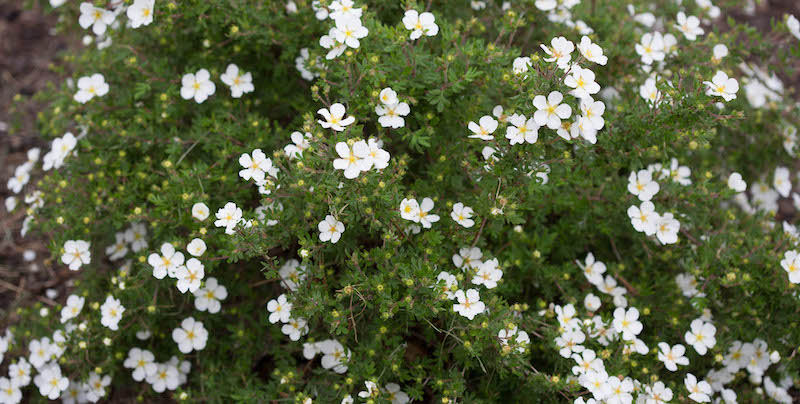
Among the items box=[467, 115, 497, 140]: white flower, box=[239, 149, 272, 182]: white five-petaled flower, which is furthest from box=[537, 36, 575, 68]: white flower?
box=[239, 149, 272, 182]: white five-petaled flower

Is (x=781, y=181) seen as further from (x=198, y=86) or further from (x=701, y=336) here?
(x=198, y=86)

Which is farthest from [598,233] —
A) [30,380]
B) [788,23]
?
[30,380]

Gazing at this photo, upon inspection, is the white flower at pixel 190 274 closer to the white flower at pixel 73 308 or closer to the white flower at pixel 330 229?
the white flower at pixel 330 229

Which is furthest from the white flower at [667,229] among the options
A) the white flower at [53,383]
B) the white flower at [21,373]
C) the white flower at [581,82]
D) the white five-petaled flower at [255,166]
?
the white flower at [21,373]

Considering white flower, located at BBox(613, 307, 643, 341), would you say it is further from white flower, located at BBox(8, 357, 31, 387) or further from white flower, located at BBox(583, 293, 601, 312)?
white flower, located at BBox(8, 357, 31, 387)

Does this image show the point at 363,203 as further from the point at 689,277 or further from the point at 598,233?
the point at 689,277

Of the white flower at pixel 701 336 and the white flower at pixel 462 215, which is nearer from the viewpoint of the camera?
the white flower at pixel 462 215
